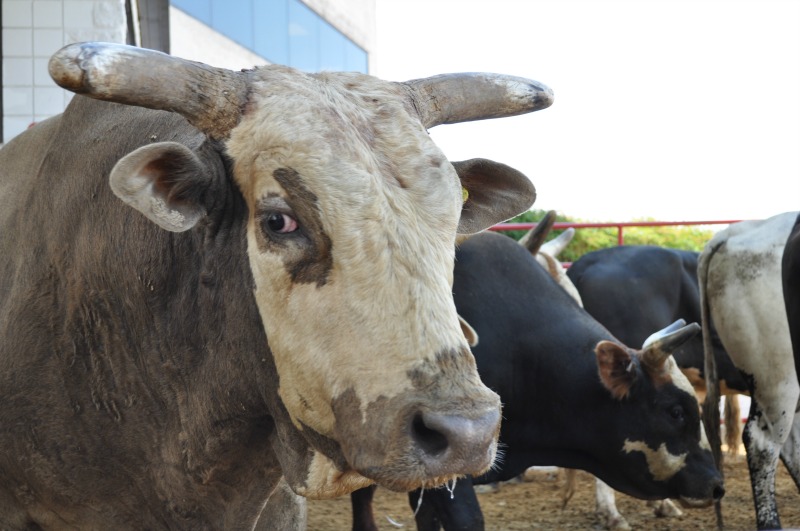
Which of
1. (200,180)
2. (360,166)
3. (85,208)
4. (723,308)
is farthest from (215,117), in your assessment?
(723,308)

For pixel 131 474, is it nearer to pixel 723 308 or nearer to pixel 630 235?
pixel 723 308

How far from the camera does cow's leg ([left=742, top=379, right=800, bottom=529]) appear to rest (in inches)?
255

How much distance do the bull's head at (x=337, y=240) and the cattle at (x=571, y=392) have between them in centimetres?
307

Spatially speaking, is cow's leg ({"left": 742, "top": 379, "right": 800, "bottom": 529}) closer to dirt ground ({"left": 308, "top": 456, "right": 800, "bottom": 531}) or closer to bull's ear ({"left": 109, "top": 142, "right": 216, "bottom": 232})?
dirt ground ({"left": 308, "top": 456, "right": 800, "bottom": 531})

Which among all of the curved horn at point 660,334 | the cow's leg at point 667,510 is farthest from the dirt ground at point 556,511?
the curved horn at point 660,334

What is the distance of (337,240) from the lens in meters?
2.39

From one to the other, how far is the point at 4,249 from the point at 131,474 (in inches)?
34.6

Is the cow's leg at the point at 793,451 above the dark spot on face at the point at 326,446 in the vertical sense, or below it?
below

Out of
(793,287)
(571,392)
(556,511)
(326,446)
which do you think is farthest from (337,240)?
(556,511)

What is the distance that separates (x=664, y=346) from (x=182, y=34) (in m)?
14.6

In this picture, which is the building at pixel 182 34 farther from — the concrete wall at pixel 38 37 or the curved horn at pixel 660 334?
the curved horn at pixel 660 334

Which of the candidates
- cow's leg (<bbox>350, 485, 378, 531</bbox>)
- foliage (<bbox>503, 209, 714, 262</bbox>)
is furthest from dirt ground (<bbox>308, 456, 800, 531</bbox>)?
foliage (<bbox>503, 209, 714, 262</bbox>)

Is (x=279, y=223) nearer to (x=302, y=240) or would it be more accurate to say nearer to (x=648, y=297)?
(x=302, y=240)

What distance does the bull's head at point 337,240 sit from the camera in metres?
2.23
